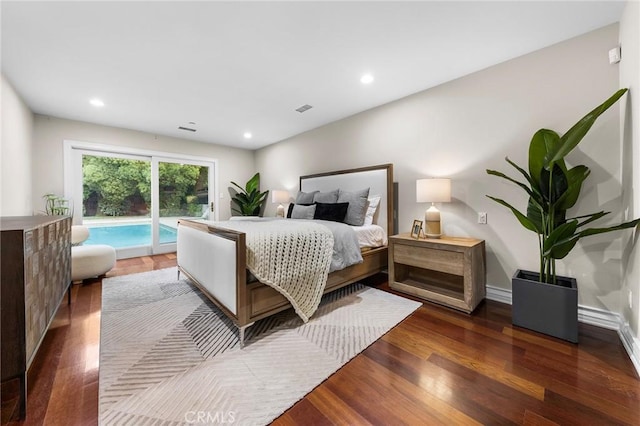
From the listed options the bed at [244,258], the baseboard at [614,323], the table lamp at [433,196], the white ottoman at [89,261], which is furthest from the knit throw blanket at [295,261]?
the white ottoman at [89,261]

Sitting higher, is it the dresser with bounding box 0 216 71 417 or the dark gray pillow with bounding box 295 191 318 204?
the dark gray pillow with bounding box 295 191 318 204

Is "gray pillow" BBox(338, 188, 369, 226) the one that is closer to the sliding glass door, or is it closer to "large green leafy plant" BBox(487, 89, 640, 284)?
"large green leafy plant" BBox(487, 89, 640, 284)

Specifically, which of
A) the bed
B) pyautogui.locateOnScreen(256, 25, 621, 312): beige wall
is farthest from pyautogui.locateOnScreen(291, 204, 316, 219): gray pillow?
pyautogui.locateOnScreen(256, 25, 621, 312): beige wall

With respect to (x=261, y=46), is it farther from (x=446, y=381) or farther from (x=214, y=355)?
(x=446, y=381)

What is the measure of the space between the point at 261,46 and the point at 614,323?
3.61 m

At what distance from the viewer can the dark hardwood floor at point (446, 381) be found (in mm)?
1147

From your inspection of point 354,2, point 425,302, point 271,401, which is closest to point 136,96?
point 354,2

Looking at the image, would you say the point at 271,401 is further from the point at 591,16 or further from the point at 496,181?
the point at 591,16

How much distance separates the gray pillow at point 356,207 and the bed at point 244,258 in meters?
0.18

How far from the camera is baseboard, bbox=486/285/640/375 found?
148 centimetres

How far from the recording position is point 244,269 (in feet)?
5.46

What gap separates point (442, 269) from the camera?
2342mm

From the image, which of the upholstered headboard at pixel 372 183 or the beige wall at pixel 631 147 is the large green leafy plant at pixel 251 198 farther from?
the beige wall at pixel 631 147

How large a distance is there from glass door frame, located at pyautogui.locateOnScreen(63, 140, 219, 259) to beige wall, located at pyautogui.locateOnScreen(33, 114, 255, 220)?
0.22 ft
